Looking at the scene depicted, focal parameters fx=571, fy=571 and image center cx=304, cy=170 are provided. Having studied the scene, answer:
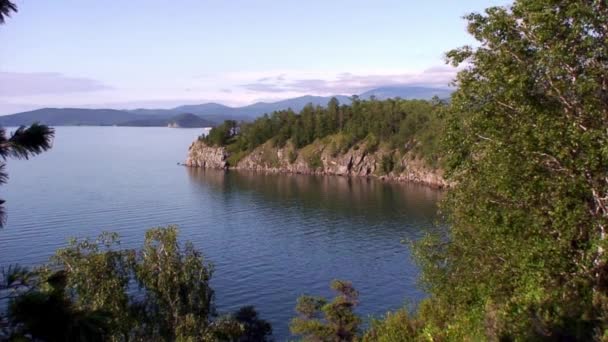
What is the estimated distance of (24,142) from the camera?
293 inches

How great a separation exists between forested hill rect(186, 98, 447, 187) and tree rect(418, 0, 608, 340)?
4802 inches

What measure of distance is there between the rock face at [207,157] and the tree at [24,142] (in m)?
175

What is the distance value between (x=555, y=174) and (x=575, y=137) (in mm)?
1735

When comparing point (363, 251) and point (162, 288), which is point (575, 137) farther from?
point (363, 251)

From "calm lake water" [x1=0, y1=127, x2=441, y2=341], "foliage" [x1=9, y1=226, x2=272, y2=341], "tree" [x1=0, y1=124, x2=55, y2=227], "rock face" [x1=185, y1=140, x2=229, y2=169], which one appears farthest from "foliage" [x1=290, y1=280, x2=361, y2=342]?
"rock face" [x1=185, y1=140, x2=229, y2=169]

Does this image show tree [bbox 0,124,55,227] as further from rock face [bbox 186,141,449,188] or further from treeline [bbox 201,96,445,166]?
treeline [bbox 201,96,445,166]

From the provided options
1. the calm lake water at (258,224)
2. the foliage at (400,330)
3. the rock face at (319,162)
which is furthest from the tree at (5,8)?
the rock face at (319,162)

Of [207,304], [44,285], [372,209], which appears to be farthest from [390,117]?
[44,285]

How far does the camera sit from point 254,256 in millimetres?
66500

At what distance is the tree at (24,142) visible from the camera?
7.41 meters

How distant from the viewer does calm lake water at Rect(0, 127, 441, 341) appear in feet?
183

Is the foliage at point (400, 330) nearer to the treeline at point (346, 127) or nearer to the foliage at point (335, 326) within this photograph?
the foliage at point (335, 326)

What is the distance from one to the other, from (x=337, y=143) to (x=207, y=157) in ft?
142

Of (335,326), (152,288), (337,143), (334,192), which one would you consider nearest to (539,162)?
(335,326)
